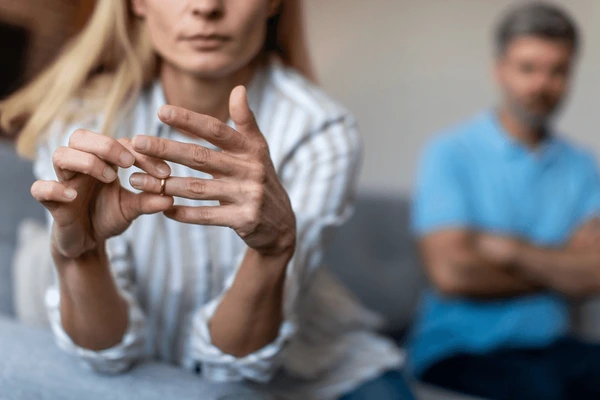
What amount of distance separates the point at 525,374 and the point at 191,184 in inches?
28.6

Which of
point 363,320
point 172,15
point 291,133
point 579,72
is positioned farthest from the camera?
point 579,72

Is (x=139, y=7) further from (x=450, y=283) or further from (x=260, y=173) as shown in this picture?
(x=450, y=283)

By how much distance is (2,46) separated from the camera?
1.92 ft

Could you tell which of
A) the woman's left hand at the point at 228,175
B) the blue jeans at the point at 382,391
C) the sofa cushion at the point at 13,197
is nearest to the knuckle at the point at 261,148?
the woman's left hand at the point at 228,175

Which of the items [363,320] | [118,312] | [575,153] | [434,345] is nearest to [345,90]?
[575,153]

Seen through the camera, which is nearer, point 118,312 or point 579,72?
point 118,312

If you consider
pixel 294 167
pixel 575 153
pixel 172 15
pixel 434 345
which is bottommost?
pixel 434 345

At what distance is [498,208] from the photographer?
3.78 feet

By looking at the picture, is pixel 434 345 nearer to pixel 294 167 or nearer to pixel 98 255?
pixel 294 167

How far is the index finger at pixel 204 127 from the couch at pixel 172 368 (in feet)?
0.63

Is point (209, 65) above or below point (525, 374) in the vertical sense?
above

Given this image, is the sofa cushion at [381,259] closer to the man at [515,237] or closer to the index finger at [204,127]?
the man at [515,237]

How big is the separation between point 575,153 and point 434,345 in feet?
1.61

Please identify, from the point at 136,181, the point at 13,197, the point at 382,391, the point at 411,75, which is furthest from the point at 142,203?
the point at 411,75
